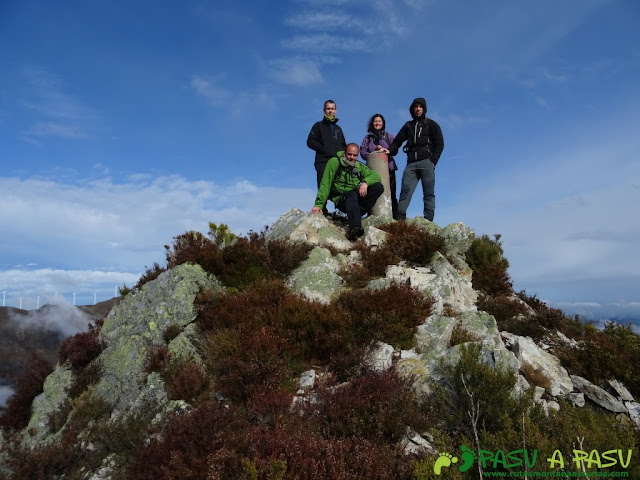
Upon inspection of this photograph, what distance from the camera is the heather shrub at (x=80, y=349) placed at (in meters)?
8.38

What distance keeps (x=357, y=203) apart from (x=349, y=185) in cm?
62

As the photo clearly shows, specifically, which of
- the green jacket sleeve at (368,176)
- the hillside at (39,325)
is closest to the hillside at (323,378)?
the green jacket sleeve at (368,176)

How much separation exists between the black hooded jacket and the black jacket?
7.76ft

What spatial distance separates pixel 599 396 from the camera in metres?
7.23

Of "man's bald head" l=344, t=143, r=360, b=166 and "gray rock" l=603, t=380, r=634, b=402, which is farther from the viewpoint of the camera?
"man's bald head" l=344, t=143, r=360, b=166

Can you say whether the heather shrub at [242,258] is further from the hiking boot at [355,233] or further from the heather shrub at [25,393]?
the heather shrub at [25,393]

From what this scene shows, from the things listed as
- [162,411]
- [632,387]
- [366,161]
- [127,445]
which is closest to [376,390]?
[162,411]

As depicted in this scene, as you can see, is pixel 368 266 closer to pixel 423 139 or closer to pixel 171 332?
pixel 171 332

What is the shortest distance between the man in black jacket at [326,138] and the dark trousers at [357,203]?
1.64 metres

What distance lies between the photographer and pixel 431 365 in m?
6.60

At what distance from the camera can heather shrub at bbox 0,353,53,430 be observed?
321 inches

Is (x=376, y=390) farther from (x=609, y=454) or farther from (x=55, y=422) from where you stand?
(x=55, y=422)

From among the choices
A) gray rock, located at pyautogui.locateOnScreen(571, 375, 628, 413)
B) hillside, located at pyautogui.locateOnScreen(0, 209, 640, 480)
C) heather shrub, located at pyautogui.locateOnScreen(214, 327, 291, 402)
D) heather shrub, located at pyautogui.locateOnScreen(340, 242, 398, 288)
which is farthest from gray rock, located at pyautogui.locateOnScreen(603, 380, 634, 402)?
heather shrub, located at pyautogui.locateOnScreen(214, 327, 291, 402)

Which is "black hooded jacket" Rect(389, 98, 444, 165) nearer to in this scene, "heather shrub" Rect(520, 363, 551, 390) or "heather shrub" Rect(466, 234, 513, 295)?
"heather shrub" Rect(466, 234, 513, 295)
